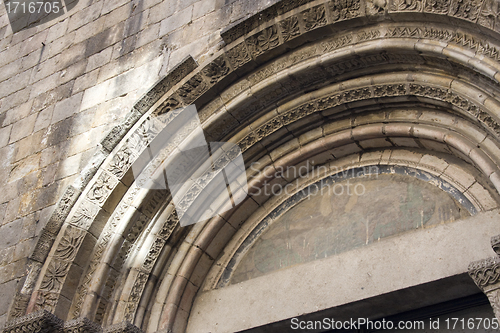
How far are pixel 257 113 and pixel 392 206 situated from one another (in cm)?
177

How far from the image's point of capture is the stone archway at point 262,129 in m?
5.11

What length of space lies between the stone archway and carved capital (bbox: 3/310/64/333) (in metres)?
0.17

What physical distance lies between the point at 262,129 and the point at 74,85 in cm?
265

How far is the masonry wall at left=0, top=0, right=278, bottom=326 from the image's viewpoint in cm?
628

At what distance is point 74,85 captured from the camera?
23.4 ft

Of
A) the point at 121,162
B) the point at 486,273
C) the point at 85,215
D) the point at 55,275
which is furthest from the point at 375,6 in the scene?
the point at 55,275

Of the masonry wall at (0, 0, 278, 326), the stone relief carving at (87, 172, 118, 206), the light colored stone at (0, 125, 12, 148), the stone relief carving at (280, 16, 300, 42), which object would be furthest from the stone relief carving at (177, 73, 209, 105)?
the light colored stone at (0, 125, 12, 148)

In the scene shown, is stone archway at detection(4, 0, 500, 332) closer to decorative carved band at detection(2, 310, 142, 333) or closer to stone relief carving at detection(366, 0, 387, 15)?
stone relief carving at detection(366, 0, 387, 15)

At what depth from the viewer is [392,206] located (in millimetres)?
5297

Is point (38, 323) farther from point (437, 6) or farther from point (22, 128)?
point (437, 6)

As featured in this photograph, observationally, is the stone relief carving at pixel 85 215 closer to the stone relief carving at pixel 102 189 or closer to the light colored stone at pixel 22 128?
the stone relief carving at pixel 102 189

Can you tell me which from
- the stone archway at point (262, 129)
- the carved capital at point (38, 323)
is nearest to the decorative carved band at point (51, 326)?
the carved capital at point (38, 323)

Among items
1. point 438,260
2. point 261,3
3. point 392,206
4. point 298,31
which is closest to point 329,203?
point 392,206

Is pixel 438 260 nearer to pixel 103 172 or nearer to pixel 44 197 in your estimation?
pixel 103 172
